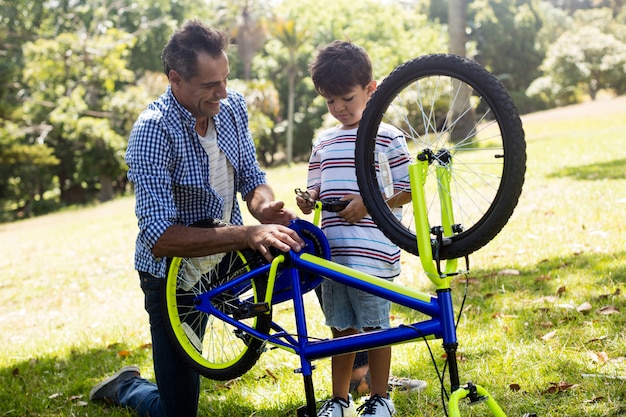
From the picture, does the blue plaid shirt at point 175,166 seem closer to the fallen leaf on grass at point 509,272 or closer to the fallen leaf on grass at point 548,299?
the fallen leaf on grass at point 548,299

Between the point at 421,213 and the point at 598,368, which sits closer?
the point at 421,213

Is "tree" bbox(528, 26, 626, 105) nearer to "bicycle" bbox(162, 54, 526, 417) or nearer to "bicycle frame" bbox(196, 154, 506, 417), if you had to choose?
"bicycle" bbox(162, 54, 526, 417)

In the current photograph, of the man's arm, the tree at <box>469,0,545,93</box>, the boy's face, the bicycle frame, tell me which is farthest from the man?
the tree at <box>469,0,545,93</box>

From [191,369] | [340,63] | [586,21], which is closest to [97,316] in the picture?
[191,369]

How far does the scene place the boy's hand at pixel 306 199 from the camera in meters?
3.12

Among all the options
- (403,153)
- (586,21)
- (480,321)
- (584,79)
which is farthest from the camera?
(586,21)

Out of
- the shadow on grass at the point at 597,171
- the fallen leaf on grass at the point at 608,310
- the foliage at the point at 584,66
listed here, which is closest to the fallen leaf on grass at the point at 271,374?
the fallen leaf on grass at the point at 608,310

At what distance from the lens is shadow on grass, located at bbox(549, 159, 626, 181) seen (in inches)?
366

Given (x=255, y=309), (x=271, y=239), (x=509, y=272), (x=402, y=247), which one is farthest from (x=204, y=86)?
(x=509, y=272)

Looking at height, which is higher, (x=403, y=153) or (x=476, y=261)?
(x=403, y=153)

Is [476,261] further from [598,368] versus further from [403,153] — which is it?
[403,153]

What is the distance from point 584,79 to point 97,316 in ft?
119

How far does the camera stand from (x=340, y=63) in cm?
313

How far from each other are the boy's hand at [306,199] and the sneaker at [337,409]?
0.89 m
